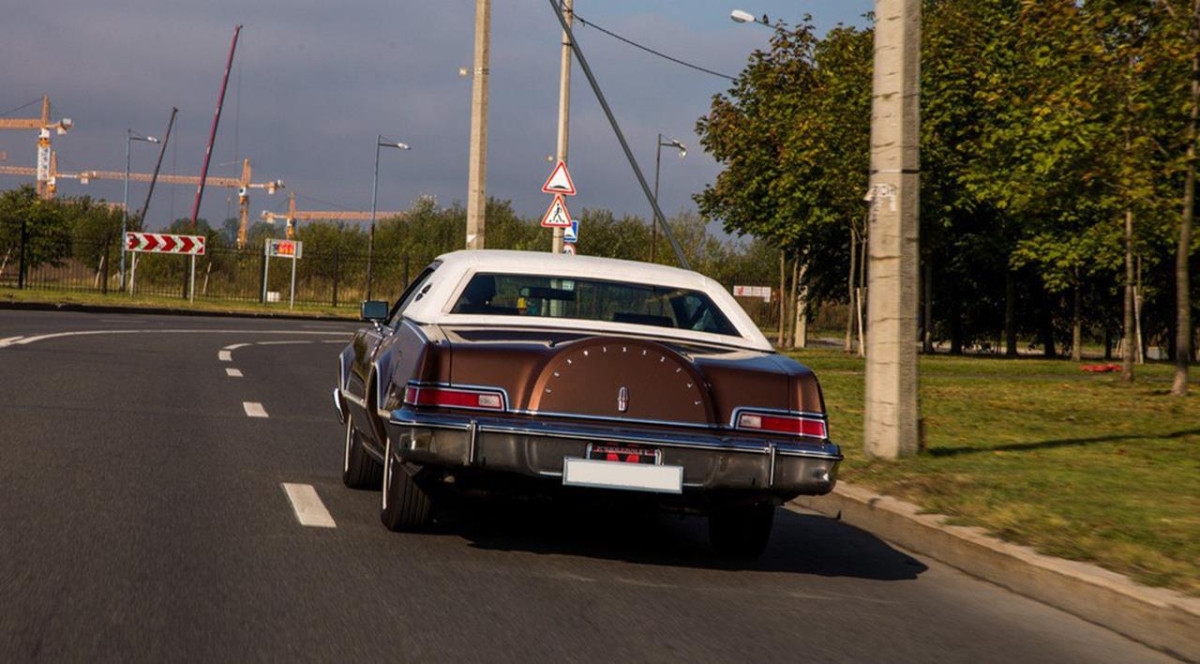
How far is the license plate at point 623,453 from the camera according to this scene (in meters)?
6.25

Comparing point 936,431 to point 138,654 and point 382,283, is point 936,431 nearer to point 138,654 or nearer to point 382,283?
point 138,654

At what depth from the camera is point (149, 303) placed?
43.0 m

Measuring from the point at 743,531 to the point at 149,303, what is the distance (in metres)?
38.5

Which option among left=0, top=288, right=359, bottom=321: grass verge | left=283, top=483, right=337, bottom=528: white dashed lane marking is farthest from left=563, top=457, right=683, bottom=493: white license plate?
left=0, top=288, right=359, bottom=321: grass verge

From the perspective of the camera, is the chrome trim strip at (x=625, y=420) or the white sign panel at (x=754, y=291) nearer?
the chrome trim strip at (x=625, y=420)

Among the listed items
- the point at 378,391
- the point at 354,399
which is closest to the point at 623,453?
the point at 378,391

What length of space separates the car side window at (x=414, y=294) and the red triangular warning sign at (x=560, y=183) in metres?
15.3

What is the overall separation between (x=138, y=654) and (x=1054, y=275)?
36.0m

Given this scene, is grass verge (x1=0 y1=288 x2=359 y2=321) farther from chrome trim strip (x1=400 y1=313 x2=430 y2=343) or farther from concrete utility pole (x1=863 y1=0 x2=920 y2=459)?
chrome trim strip (x1=400 y1=313 x2=430 y2=343)

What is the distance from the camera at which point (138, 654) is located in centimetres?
447

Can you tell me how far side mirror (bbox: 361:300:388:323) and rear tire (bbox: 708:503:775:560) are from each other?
2710 millimetres

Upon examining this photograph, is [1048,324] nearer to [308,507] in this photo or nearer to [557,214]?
[557,214]

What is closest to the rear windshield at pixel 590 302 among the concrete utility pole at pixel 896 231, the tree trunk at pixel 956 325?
the concrete utility pole at pixel 896 231

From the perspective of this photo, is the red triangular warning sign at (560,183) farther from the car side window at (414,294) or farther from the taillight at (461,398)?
the taillight at (461,398)
